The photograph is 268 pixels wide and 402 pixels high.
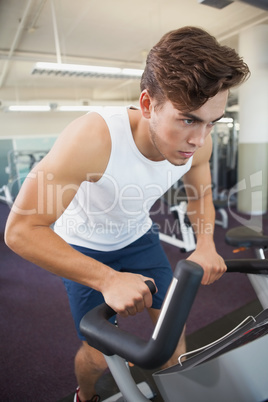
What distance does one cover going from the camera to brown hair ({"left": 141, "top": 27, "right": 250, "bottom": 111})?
0.69 m

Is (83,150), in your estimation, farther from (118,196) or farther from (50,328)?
(50,328)

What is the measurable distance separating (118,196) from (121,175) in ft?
0.27

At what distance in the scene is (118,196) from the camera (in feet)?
3.20

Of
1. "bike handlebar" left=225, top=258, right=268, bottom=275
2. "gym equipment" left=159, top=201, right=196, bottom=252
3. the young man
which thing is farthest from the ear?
"gym equipment" left=159, top=201, right=196, bottom=252

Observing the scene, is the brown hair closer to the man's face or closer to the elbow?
the man's face

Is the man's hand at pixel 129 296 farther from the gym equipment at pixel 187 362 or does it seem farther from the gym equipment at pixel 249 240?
the gym equipment at pixel 249 240

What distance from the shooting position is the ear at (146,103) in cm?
83

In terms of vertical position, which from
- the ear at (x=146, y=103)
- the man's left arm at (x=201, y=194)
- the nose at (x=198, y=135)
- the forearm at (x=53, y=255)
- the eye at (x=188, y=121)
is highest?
the ear at (x=146, y=103)

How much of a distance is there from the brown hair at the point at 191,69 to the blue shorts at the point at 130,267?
607 mm

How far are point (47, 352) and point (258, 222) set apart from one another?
362cm

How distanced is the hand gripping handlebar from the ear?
1.87 feet

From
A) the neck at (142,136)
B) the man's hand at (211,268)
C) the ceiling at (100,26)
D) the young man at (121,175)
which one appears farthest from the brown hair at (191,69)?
the ceiling at (100,26)

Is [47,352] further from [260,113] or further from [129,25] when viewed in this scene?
[129,25]

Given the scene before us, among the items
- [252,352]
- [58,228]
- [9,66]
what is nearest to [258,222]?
[58,228]
